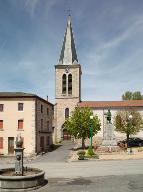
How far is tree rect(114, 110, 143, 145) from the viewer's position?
5494 cm

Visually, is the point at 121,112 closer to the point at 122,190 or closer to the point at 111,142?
the point at 111,142

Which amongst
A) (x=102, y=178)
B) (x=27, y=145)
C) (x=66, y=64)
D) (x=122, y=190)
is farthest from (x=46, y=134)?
(x=122, y=190)

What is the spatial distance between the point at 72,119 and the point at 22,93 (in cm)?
879

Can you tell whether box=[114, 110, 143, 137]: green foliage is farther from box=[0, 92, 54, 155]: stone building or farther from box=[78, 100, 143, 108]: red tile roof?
box=[0, 92, 54, 155]: stone building

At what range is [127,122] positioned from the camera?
55.9m

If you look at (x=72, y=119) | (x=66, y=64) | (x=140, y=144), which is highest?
(x=66, y=64)

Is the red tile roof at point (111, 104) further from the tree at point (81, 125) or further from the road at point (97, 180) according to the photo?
the road at point (97, 180)

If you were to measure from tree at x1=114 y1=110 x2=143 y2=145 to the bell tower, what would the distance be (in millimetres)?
13760

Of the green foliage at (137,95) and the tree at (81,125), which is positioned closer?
the tree at (81,125)

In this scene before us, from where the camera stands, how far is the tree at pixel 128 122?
54.9 meters

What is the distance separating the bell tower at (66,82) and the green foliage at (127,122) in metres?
13.8

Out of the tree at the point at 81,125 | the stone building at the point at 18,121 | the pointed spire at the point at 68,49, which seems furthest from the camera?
the pointed spire at the point at 68,49

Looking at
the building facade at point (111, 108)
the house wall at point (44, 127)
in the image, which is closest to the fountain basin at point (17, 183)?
the house wall at point (44, 127)

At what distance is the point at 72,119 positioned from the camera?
52.5 meters
